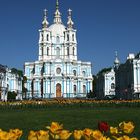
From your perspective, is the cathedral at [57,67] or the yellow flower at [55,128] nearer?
the yellow flower at [55,128]

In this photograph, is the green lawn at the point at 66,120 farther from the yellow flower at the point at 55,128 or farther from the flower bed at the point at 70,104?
the flower bed at the point at 70,104

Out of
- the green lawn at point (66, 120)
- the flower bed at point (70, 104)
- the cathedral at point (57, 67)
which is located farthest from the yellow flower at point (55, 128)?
the cathedral at point (57, 67)

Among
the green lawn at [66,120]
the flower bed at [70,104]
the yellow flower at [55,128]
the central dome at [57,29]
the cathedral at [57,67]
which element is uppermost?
the central dome at [57,29]

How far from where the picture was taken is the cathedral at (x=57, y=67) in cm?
11194

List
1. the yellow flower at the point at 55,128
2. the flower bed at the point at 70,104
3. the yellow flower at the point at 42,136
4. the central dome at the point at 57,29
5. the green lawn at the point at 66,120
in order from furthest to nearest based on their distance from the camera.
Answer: the central dome at the point at 57,29 → the flower bed at the point at 70,104 → the green lawn at the point at 66,120 → the yellow flower at the point at 55,128 → the yellow flower at the point at 42,136

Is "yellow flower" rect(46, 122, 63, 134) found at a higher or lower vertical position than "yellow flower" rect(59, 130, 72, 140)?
higher

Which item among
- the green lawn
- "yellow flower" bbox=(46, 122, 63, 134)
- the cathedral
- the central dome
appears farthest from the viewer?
the central dome

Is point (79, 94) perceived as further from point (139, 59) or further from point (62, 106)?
point (62, 106)

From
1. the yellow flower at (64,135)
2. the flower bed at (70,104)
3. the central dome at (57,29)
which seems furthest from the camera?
the central dome at (57,29)

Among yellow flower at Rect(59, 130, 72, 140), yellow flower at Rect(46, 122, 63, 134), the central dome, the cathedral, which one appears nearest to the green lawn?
yellow flower at Rect(46, 122, 63, 134)

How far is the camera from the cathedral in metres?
112

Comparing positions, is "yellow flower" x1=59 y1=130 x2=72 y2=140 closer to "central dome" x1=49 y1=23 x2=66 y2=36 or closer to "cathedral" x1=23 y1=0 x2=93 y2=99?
"cathedral" x1=23 y1=0 x2=93 y2=99

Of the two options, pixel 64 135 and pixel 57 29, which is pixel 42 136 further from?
pixel 57 29

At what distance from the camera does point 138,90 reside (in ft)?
268
